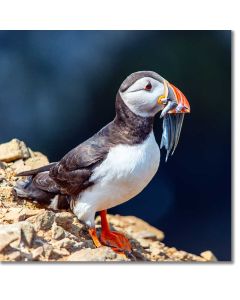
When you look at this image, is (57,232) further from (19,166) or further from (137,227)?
(137,227)

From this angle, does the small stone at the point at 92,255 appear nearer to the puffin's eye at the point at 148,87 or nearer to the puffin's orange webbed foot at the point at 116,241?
the puffin's orange webbed foot at the point at 116,241

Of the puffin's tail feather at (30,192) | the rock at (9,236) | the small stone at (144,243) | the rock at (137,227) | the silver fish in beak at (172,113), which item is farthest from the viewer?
the rock at (137,227)

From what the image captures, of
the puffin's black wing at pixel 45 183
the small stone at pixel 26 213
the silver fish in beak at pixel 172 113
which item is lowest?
the small stone at pixel 26 213

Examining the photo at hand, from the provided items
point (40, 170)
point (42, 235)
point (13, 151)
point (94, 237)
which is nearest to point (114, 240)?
point (94, 237)

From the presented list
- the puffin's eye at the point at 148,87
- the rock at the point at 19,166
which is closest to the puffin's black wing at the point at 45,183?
the rock at the point at 19,166

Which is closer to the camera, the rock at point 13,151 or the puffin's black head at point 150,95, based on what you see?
the puffin's black head at point 150,95
